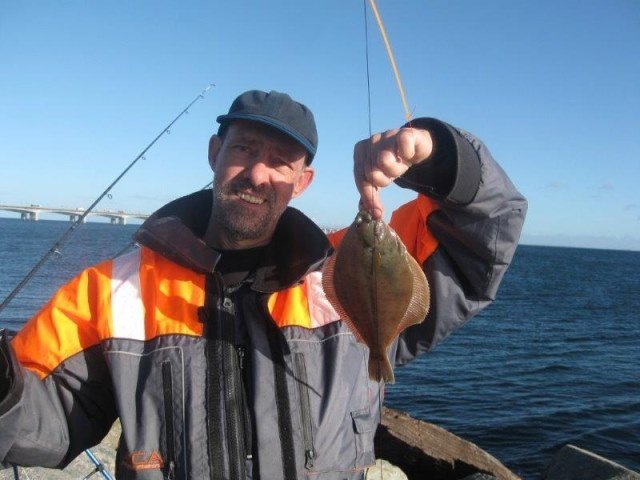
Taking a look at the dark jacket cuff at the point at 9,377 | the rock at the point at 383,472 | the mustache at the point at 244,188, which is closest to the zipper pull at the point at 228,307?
the mustache at the point at 244,188

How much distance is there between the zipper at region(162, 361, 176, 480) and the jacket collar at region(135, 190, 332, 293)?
0.60 metres

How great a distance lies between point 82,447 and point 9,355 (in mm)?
805

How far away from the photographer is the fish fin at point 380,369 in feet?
9.57

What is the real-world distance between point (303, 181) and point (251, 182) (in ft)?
Answer: 1.74

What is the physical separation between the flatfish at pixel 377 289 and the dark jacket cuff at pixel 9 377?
1.58m

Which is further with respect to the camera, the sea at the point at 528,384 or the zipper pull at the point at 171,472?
the sea at the point at 528,384

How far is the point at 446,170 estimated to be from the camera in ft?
9.10

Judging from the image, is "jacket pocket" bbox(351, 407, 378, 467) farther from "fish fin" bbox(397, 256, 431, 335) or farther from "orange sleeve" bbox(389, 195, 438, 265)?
"orange sleeve" bbox(389, 195, 438, 265)

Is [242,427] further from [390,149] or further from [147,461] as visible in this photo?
[390,149]

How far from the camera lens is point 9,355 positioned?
252cm

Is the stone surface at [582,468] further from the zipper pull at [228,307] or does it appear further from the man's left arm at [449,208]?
the zipper pull at [228,307]

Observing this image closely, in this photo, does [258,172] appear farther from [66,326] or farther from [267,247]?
[66,326]

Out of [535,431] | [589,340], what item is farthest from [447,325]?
[589,340]

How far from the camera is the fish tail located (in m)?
2.92
